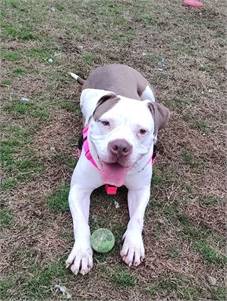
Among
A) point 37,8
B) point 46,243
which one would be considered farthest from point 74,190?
point 37,8

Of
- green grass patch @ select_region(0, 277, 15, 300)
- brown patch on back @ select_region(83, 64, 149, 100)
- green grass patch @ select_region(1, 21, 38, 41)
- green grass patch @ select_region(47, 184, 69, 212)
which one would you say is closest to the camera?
green grass patch @ select_region(0, 277, 15, 300)

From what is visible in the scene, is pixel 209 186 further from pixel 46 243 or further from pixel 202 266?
pixel 46 243

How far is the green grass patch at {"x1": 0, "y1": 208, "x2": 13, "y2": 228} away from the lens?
13.3 ft

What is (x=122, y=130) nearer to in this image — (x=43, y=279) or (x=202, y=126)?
(x=43, y=279)

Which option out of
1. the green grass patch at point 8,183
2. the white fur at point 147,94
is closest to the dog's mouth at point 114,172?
the green grass patch at point 8,183

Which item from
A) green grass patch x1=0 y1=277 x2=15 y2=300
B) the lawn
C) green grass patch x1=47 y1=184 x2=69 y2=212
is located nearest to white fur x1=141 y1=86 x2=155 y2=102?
the lawn

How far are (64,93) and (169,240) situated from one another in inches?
92.9

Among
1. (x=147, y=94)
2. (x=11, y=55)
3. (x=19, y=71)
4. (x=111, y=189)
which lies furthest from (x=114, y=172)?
(x=11, y=55)

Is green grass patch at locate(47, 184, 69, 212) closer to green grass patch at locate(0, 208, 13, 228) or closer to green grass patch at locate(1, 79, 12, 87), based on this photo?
green grass patch at locate(0, 208, 13, 228)

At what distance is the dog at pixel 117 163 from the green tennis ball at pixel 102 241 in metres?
0.06

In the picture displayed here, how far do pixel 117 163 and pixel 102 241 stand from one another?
1.97ft

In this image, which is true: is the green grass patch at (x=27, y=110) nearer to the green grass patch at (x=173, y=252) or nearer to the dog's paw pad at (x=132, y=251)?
the dog's paw pad at (x=132, y=251)

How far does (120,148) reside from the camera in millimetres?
3654

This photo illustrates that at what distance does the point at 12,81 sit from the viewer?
5.84m
